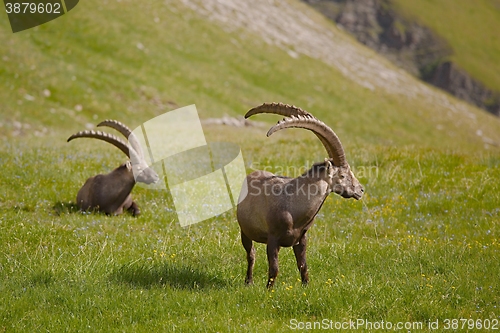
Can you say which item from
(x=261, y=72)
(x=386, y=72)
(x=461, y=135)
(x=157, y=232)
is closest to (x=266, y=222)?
(x=157, y=232)

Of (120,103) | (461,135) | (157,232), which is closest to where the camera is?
(157,232)

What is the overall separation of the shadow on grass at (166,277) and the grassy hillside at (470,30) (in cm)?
17455

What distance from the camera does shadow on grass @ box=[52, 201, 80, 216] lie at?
12689 mm

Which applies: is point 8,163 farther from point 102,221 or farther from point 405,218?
point 405,218

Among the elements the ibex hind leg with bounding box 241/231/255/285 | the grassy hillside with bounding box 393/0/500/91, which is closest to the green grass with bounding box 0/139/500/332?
the ibex hind leg with bounding box 241/231/255/285

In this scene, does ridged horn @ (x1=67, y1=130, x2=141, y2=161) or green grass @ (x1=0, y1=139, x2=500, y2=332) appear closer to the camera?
green grass @ (x1=0, y1=139, x2=500, y2=332)

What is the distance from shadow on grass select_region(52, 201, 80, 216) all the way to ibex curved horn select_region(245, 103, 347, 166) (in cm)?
665

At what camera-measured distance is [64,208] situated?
13031mm

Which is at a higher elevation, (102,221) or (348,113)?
(102,221)

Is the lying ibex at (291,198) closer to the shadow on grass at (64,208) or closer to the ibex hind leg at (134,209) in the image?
the ibex hind leg at (134,209)

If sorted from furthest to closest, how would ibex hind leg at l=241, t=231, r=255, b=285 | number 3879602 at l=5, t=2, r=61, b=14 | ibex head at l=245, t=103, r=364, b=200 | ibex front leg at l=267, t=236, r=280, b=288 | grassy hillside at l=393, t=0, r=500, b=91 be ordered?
grassy hillside at l=393, t=0, r=500, b=91, number 3879602 at l=5, t=2, r=61, b=14, ibex hind leg at l=241, t=231, r=255, b=285, ibex front leg at l=267, t=236, r=280, b=288, ibex head at l=245, t=103, r=364, b=200

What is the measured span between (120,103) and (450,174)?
29187 mm

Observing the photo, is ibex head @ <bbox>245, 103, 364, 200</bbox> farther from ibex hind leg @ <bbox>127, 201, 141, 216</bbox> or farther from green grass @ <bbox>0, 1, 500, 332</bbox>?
ibex hind leg @ <bbox>127, 201, 141, 216</bbox>

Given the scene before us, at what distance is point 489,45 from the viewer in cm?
17400
